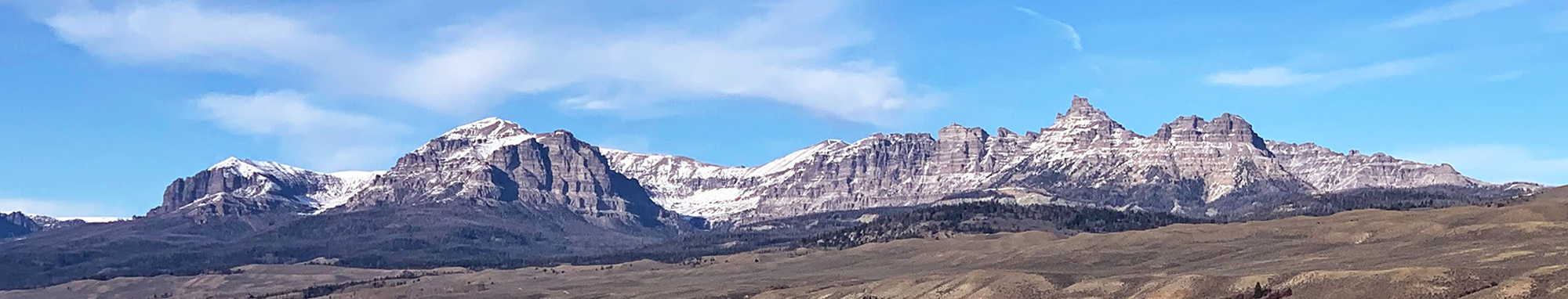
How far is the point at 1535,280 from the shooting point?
19975 cm

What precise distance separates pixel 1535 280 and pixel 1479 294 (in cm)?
788

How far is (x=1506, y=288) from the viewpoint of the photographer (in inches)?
7682

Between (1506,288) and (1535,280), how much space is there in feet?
23.5

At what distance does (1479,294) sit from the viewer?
649 ft

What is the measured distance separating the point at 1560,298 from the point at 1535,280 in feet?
37.3

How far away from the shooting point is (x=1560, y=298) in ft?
619

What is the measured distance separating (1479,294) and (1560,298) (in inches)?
422

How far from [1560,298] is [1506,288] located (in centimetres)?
732
